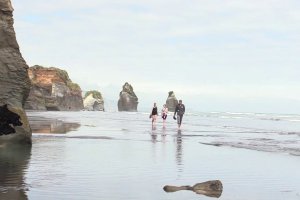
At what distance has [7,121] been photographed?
60.8ft

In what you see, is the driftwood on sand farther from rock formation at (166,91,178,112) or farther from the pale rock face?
the pale rock face

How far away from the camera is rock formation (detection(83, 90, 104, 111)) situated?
545 ft

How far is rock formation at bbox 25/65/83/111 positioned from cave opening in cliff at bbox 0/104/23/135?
88015 mm

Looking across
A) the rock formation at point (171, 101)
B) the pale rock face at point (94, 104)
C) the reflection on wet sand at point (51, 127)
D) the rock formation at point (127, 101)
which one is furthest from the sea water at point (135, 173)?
the pale rock face at point (94, 104)

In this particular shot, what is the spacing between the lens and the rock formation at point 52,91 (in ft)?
368

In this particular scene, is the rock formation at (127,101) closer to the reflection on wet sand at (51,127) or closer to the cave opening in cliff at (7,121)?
the reflection on wet sand at (51,127)

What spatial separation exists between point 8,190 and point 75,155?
23.1 feet

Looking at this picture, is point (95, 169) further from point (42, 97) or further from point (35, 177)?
point (42, 97)

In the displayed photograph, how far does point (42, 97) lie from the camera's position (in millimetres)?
114938

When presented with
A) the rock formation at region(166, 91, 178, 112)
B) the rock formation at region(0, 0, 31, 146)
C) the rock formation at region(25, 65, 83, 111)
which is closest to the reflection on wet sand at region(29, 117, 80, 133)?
the rock formation at region(0, 0, 31, 146)

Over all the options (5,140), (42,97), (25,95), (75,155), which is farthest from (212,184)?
(42,97)

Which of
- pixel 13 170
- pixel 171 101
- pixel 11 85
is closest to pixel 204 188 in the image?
pixel 13 170

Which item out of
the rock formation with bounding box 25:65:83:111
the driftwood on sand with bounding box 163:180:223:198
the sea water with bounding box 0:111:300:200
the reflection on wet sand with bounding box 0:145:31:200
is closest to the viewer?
the reflection on wet sand with bounding box 0:145:31:200

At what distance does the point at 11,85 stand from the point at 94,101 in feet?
482
